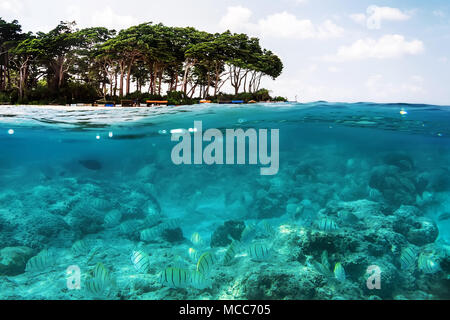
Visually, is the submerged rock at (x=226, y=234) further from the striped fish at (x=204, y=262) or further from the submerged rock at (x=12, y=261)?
the submerged rock at (x=12, y=261)

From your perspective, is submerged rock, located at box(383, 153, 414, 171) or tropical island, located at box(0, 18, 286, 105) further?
tropical island, located at box(0, 18, 286, 105)

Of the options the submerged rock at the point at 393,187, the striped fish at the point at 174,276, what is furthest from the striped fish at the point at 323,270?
the submerged rock at the point at 393,187

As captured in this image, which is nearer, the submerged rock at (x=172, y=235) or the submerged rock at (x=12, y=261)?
the submerged rock at (x=12, y=261)

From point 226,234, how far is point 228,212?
8.44 m

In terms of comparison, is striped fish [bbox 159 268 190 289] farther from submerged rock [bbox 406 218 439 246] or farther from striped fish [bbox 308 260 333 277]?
submerged rock [bbox 406 218 439 246]

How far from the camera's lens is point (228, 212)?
16.5 meters

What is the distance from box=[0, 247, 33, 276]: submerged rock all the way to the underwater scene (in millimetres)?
22

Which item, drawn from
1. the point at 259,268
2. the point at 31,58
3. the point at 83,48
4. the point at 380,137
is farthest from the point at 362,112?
the point at 31,58

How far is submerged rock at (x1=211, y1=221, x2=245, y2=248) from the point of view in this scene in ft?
26.2

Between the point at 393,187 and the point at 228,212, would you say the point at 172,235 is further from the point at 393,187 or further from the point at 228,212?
the point at 393,187

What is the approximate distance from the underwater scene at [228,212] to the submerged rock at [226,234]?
1.3 inches

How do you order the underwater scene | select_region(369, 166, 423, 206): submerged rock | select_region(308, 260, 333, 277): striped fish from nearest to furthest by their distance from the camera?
select_region(308, 260, 333, 277): striped fish → the underwater scene → select_region(369, 166, 423, 206): submerged rock

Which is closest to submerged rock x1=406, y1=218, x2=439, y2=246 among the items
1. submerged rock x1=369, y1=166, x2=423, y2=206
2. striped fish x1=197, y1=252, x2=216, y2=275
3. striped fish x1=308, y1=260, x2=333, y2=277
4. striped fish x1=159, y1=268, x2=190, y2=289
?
submerged rock x1=369, y1=166, x2=423, y2=206

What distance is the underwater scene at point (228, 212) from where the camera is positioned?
5590 millimetres
